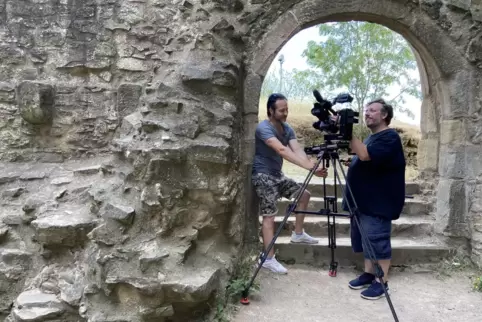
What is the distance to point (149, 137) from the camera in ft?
10.4

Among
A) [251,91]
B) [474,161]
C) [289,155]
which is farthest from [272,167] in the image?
[474,161]

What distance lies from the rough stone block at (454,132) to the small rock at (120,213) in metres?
3.32

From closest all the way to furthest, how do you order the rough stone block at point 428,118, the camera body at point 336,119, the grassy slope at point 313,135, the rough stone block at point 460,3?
1. the camera body at point 336,119
2. the rough stone block at point 460,3
3. the rough stone block at point 428,118
4. the grassy slope at point 313,135

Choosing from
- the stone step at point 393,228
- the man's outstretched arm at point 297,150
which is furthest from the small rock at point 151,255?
the stone step at point 393,228

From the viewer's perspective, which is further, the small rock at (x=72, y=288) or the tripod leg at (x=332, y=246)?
the tripod leg at (x=332, y=246)

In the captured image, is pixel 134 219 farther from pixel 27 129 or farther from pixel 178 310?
pixel 27 129

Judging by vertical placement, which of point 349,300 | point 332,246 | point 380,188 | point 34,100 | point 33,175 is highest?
point 34,100

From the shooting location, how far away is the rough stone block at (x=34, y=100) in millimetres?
3896

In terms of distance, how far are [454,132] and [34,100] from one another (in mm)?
4254

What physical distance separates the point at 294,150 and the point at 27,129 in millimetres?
2623

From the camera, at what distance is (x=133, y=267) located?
289 cm

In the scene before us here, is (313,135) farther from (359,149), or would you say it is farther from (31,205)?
(31,205)

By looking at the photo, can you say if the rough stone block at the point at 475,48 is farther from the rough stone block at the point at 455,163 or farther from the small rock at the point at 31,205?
the small rock at the point at 31,205

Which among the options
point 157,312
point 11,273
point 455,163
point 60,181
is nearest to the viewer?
point 157,312
